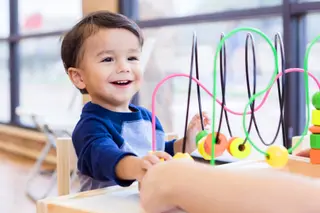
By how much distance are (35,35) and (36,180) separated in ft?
3.79

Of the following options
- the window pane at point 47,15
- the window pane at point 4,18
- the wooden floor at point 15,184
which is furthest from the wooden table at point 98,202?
the window pane at point 4,18

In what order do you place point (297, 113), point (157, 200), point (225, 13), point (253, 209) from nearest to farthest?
point (253, 209) → point (157, 200) → point (297, 113) → point (225, 13)

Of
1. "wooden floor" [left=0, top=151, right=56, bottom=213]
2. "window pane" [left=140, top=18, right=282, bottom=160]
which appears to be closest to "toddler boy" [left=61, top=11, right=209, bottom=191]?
"window pane" [left=140, top=18, right=282, bottom=160]

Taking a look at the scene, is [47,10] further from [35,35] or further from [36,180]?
[36,180]

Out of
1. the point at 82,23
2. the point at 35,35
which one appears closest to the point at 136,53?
the point at 82,23

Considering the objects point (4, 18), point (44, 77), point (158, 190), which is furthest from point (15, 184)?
point (158, 190)

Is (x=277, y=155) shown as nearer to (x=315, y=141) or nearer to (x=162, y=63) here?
(x=315, y=141)

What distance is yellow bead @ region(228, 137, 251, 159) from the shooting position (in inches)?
32.5

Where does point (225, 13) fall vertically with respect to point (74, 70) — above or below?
above

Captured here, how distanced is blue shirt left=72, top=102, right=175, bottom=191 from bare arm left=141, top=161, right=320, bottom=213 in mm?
237

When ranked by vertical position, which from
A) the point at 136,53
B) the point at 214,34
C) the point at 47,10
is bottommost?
the point at 136,53

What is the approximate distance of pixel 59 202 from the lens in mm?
722

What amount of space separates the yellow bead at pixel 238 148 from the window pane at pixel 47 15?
8.66ft

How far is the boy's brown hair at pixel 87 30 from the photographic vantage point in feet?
3.29
